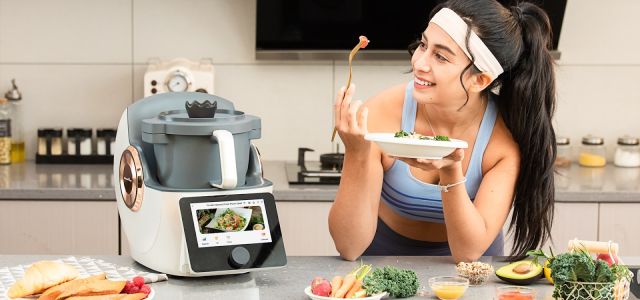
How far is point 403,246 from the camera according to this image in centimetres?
188

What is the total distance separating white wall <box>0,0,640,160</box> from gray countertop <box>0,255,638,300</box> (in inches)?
62.1

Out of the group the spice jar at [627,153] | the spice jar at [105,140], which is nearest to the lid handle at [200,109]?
the spice jar at [105,140]

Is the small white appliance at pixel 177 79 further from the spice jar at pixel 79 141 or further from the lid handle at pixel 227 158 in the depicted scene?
the lid handle at pixel 227 158

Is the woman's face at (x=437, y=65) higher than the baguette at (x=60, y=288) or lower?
higher

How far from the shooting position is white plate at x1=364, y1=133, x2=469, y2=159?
1.34m

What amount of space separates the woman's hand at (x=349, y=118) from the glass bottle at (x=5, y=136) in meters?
1.94

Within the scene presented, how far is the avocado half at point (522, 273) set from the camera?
139cm

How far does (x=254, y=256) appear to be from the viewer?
139 centimetres

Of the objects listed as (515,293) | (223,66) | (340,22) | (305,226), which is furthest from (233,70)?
(515,293)

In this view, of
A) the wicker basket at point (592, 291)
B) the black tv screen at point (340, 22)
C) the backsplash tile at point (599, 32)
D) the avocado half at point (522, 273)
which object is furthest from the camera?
the backsplash tile at point (599, 32)

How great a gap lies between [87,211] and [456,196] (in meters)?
1.52

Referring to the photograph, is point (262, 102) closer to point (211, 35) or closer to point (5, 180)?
point (211, 35)

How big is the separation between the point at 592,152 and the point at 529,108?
64.1 inches

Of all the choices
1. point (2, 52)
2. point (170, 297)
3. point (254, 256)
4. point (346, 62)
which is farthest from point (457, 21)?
point (2, 52)
